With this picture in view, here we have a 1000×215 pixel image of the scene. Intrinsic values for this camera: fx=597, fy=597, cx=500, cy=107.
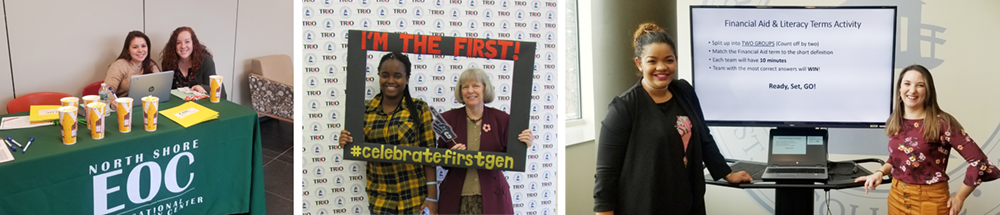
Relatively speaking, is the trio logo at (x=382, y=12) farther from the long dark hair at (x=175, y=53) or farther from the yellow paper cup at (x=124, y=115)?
the long dark hair at (x=175, y=53)

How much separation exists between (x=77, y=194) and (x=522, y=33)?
1958mm

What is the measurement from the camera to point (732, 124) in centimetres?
242

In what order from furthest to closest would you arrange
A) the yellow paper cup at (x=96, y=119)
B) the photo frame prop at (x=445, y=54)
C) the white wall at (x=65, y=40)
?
the white wall at (x=65, y=40) < the yellow paper cup at (x=96, y=119) < the photo frame prop at (x=445, y=54)

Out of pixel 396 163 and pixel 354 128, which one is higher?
pixel 354 128

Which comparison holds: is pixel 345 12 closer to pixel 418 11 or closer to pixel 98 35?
pixel 418 11

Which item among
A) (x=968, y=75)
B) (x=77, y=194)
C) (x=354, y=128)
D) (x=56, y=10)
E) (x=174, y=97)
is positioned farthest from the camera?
(x=56, y=10)

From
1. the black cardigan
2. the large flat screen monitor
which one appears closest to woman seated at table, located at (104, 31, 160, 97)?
the black cardigan

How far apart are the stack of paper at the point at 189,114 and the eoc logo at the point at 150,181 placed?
0.10m

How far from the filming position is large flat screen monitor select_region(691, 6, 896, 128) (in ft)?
7.67

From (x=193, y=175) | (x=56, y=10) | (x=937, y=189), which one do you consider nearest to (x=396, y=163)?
(x=193, y=175)

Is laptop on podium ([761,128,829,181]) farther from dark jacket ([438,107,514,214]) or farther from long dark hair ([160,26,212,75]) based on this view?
long dark hair ([160,26,212,75])

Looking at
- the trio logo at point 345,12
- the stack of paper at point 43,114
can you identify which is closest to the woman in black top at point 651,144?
the trio logo at point 345,12

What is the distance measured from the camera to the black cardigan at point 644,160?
85.2 inches

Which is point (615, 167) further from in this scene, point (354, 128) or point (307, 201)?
point (307, 201)
